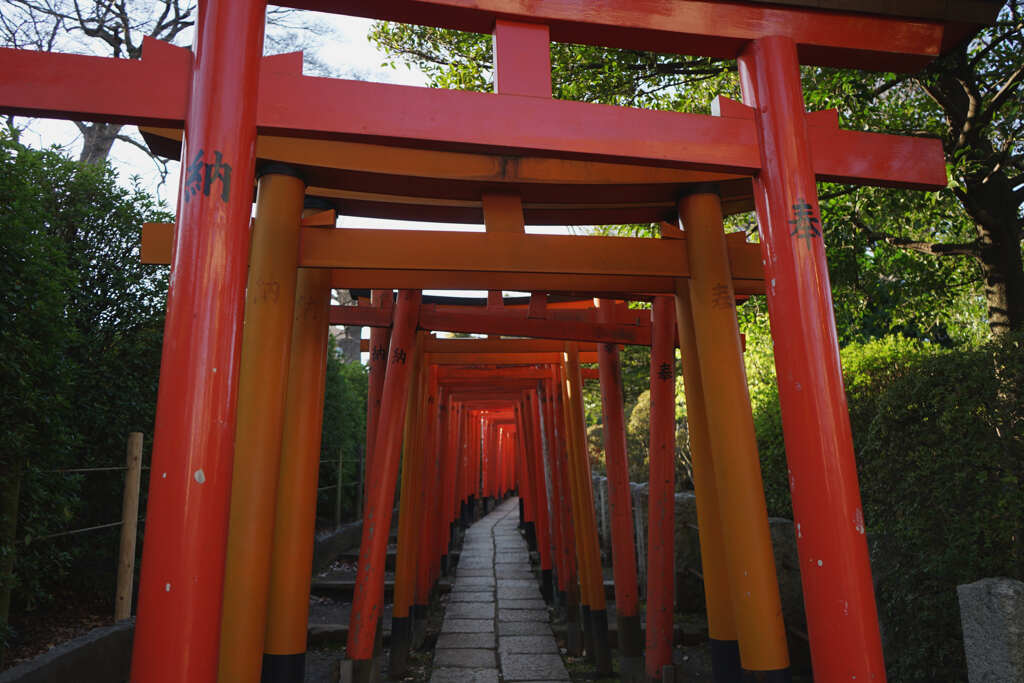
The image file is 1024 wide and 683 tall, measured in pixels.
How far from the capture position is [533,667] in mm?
6164

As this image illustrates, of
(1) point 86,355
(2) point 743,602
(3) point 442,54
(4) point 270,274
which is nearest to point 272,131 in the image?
(4) point 270,274

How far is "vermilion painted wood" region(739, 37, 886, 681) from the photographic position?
7.49 feet

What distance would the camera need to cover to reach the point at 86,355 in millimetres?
5531

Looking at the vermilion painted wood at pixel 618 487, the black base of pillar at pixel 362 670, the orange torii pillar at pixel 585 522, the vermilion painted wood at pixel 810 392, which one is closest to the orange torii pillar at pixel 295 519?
the black base of pillar at pixel 362 670

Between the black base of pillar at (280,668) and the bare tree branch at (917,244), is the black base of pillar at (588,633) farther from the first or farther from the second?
the bare tree branch at (917,244)

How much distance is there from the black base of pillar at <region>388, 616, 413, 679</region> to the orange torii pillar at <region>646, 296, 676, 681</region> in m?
2.55

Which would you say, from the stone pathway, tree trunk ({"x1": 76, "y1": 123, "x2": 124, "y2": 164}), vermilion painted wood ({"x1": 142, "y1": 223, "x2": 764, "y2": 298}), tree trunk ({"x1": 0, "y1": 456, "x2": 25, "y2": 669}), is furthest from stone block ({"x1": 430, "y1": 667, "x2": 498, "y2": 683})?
tree trunk ({"x1": 76, "y1": 123, "x2": 124, "y2": 164})

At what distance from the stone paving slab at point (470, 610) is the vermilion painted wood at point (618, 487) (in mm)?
3112

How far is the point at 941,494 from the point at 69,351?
608cm

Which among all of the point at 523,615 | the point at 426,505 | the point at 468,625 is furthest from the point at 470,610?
the point at 426,505

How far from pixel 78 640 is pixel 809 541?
418 cm

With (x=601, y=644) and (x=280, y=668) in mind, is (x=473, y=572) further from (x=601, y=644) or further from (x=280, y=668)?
(x=280, y=668)

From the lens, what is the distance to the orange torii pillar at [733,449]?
2.84 m

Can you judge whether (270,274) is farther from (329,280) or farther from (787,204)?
(787,204)
